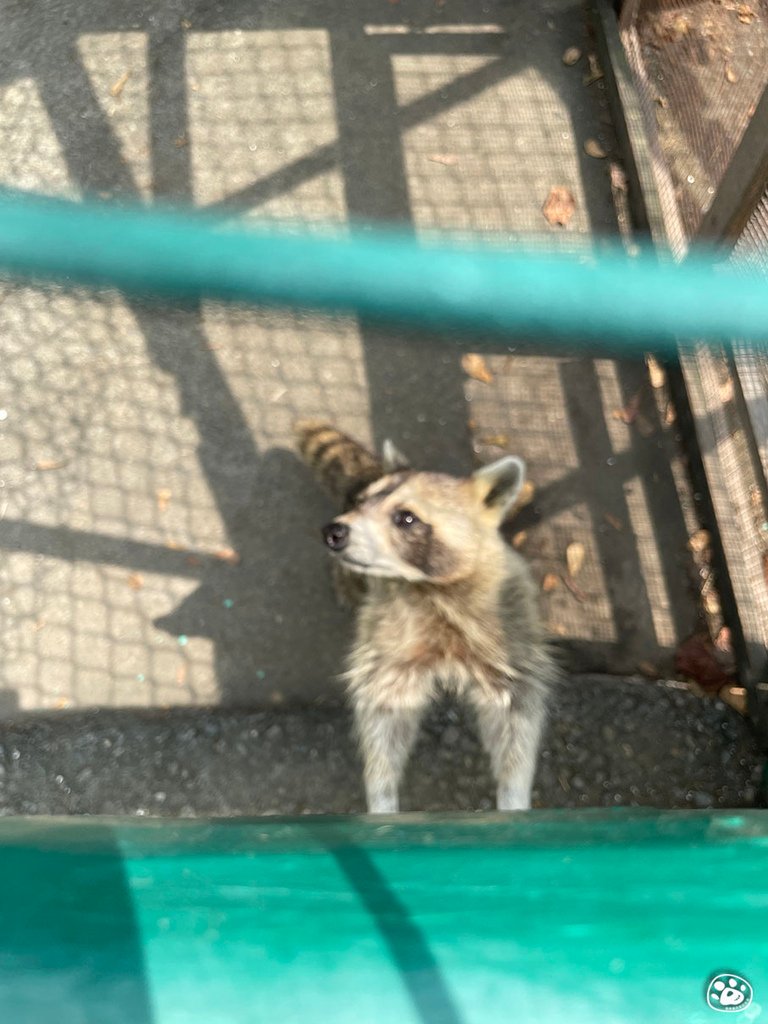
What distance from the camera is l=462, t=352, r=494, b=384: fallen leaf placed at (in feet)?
13.4

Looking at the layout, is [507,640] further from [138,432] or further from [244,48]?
[244,48]

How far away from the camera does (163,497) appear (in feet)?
12.7

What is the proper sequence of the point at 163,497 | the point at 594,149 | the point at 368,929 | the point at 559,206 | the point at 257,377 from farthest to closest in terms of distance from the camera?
1. the point at 594,149
2. the point at 559,206
3. the point at 257,377
4. the point at 163,497
5. the point at 368,929

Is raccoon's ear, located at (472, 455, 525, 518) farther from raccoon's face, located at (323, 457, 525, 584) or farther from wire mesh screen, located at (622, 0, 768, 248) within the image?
wire mesh screen, located at (622, 0, 768, 248)

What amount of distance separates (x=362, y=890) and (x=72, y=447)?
3013 millimetres

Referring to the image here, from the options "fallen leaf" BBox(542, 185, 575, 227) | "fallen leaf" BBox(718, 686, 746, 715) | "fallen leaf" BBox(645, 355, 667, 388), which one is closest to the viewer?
"fallen leaf" BBox(718, 686, 746, 715)

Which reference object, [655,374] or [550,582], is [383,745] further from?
[655,374]

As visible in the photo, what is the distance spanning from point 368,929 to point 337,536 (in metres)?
1.63

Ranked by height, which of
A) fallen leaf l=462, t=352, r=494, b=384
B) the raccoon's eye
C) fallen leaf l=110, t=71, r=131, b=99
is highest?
fallen leaf l=110, t=71, r=131, b=99

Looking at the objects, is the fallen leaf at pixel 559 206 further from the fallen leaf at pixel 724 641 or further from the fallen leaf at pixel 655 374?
the fallen leaf at pixel 724 641

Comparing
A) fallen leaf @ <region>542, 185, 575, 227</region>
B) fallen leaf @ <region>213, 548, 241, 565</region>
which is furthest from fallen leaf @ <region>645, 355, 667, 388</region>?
fallen leaf @ <region>213, 548, 241, 565</region>

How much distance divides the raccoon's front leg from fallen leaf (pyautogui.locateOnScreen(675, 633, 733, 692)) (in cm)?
126

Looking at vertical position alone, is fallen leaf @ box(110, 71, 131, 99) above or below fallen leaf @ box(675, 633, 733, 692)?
above

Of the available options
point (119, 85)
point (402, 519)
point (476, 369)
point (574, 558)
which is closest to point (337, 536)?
point (402, 519)
